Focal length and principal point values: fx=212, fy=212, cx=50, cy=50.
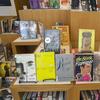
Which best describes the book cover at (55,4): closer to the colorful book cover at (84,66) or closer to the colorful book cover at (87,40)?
the colorful book cover at (87,40)

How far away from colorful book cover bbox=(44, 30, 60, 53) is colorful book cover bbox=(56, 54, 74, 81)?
0.35ft

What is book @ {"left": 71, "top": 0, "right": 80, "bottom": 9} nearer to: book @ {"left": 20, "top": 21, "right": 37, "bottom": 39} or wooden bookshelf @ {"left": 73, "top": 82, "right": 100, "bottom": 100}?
book @ {"left": 20, "top": 21, "right": 37, "bottom": 39}

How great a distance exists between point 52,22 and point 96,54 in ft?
4.19

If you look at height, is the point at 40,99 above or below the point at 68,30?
below

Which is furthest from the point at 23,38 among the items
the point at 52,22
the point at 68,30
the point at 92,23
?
the point at 92,23

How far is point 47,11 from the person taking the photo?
8.67 feet

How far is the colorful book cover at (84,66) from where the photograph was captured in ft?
4.82

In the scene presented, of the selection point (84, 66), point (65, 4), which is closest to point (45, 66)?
point (84, 66)

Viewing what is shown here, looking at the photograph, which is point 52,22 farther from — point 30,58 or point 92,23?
point 30,58

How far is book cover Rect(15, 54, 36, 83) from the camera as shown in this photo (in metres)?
1.46

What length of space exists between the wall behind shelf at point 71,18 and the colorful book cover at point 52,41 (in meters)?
0.59

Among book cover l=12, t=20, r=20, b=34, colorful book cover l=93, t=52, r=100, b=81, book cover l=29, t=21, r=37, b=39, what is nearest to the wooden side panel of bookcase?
book cover l=29, t=21, r=37, b=39

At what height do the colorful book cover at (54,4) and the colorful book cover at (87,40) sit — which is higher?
the colorful book cover at (54,4)

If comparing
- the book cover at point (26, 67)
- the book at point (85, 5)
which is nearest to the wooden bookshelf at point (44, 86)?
the book cover at point (26, 67)
